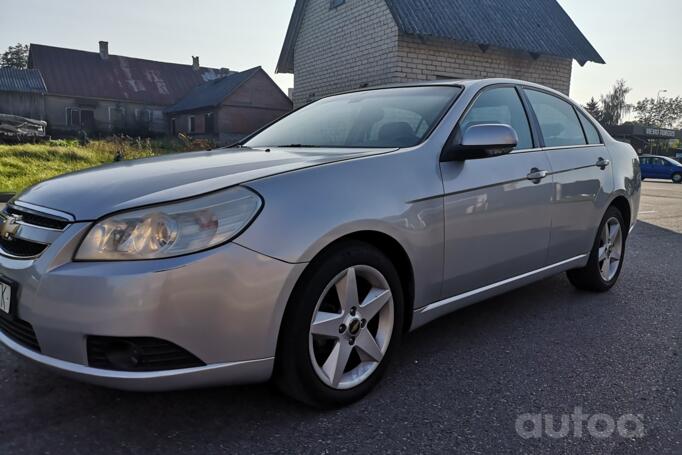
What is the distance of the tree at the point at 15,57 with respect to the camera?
8650 centimetres

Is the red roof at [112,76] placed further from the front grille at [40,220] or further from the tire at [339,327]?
the tire at [339,327]

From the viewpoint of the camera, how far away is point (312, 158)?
251 cm

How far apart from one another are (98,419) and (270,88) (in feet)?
120

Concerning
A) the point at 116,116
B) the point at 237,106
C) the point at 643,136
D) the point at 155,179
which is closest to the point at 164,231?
the point at 155,179

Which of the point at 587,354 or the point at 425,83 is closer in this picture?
the point at 587,354

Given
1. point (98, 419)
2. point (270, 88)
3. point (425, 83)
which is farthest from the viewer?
point (270, 88)

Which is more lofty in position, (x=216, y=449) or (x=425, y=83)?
(x=425, y=83)

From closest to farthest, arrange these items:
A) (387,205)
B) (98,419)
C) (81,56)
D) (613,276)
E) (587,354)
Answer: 1. (98,419)
2. (387,205)
3. (587,354)
4. (613,276)
5. (81,56)

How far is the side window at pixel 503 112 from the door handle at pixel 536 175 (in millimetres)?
174

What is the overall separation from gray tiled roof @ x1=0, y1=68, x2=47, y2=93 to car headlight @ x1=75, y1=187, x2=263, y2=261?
4206 cm

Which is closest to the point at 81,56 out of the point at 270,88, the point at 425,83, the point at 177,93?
the point at 177,93

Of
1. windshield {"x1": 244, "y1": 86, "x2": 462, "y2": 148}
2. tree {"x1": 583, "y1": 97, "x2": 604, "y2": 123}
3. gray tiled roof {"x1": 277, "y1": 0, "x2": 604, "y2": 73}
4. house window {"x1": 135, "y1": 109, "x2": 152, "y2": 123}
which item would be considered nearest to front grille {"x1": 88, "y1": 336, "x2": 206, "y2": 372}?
windshield {"x1": 244, "y1": 86, "x2": 462, "y2": 148}

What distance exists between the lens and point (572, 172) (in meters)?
3.62

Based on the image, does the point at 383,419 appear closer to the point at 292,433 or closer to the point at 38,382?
the point at 292,433
